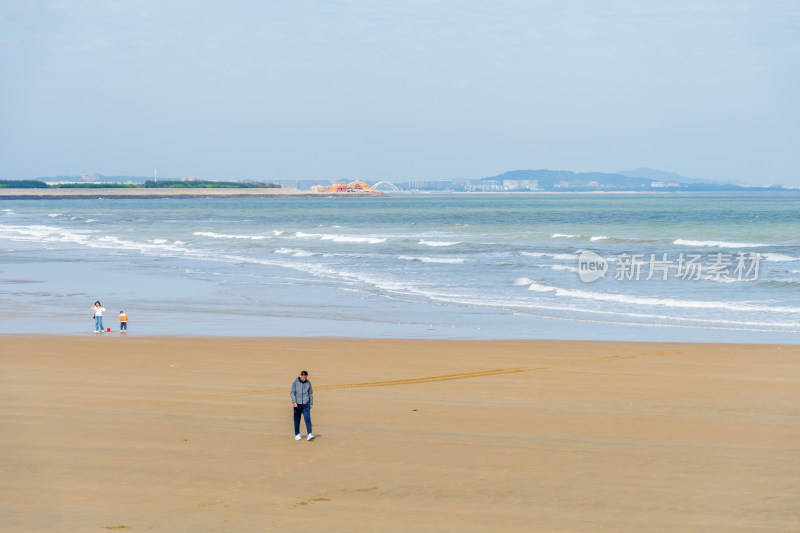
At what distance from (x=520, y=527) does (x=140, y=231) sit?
66.1m

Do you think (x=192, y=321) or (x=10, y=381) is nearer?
(x=10, y=381)

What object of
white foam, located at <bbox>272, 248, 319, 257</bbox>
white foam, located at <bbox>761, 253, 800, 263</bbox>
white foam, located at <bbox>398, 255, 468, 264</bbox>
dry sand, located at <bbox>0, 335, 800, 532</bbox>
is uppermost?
white foam, located at <bbox>761, 253, 800, 263</bbox>

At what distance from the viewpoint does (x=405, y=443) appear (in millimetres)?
10094

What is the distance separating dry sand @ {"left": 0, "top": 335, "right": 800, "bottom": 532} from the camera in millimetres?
7879

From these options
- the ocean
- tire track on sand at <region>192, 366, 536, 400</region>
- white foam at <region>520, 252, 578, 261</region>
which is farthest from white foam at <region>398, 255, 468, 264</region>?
tire track on sand at <region>192, 366, 536, 400</region>

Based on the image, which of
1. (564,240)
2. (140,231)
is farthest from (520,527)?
(140,231)

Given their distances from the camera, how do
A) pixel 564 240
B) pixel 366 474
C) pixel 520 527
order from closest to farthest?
pixel 520 527 → pixel 366 474 → pixel 564 240

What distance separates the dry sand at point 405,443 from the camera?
25.8 feet

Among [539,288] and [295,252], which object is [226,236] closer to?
[295,252]

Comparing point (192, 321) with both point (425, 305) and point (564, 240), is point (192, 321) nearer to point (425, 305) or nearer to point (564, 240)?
point (425, 305)

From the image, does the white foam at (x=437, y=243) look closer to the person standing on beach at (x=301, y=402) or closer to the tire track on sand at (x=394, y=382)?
the tire track on sand at (x=394, y=382)

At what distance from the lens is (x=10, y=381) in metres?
13.3

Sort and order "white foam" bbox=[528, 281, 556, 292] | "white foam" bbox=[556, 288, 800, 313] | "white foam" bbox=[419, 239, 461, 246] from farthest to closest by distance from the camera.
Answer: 1. "white foam" bbox=[419, 239, 461, 246]
2. "white foam" bbox=[528, 281, 556, 292]
3. "white foam" bbox=[556, 288, 800, 313]

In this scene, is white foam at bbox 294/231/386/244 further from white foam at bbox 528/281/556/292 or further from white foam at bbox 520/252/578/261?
white foam at bbox 528/281/556/292
